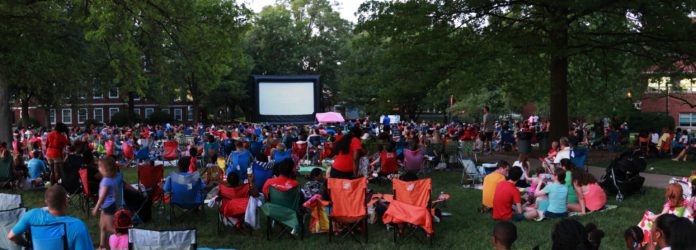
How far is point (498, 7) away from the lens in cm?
1521

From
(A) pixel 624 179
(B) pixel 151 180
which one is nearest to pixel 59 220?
(B) pixel 151 180

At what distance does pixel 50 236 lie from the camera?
3973 mm

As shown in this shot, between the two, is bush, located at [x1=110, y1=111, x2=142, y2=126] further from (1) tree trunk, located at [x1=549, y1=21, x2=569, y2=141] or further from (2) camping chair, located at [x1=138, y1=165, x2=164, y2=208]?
(2) camping chair, located at [x1=138, y1=165, x2=164, y2=208]

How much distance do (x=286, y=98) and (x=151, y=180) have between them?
92.7ft

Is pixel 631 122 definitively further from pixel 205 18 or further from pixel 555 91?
pixel 205 18

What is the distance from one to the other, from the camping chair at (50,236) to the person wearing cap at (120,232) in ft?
3.36

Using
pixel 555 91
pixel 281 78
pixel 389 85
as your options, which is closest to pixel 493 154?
pixel 555 91

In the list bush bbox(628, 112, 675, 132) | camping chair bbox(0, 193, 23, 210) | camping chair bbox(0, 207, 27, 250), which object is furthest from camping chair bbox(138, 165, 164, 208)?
bush bbox(628, 112, 675, 132)

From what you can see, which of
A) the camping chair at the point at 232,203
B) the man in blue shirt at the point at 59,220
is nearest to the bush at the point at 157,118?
the camping chair at the point at 232,203

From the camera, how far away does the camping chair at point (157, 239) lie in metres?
4.51

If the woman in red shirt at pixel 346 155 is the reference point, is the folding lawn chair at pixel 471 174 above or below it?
below

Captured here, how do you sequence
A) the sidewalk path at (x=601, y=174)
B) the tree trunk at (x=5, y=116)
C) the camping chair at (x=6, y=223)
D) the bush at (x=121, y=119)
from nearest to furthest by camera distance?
the camping chair at (x=6, y=223) → the sidewalk path at (x=601, y=174) → the tree trunk at (x=5, y=116) → the bush at (x=121, y=119)

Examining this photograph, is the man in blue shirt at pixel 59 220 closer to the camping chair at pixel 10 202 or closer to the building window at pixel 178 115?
the camping chair at pixel 10 202

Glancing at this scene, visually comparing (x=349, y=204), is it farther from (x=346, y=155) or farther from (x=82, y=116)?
(x=82, y=116)
